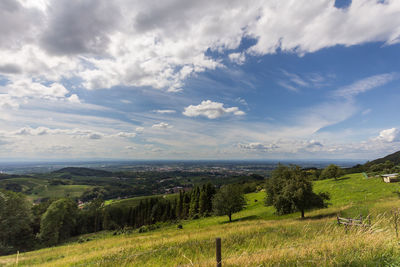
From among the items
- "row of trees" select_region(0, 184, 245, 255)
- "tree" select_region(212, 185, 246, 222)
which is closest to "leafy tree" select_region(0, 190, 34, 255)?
"row of trees" select_region(0, 184, 245, 255)

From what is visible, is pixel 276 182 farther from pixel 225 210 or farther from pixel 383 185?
pixel 383 185

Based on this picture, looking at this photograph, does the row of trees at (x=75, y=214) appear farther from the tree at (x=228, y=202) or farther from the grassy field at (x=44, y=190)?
the grassy field at (x=44, y=190)

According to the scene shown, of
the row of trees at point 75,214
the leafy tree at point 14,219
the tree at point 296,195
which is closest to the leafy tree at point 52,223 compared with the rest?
the row of trees at point 75,214

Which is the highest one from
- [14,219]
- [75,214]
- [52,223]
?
[14,219]

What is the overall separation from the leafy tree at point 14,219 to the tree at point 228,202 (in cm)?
4149

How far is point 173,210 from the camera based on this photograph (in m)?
68.4

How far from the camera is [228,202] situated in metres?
35.3

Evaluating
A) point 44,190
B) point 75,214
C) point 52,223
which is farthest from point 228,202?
point 44,190

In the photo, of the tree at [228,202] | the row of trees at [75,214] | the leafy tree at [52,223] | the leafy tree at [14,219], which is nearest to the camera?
the tree at [228,202]

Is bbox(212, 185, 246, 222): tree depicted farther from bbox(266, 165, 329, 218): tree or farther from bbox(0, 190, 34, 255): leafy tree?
bbox(0, 190, 34, 255): leafy tree

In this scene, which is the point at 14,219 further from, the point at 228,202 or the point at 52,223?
the point at 228,202

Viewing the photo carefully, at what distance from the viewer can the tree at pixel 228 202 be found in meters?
35.1

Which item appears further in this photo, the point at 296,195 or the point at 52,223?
the point at 52,223

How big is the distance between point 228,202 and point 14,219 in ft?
151
